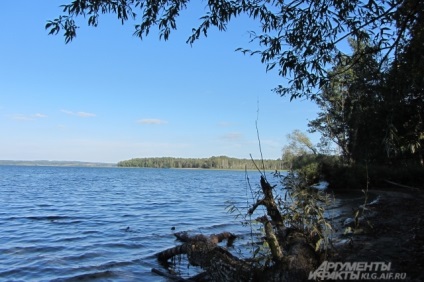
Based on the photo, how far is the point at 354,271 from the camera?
5246mm

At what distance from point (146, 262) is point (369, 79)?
7837 mm

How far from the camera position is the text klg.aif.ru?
5000 mm

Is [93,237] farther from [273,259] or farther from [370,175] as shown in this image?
[370,175]

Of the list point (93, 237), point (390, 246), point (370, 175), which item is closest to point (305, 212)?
point (390, 246)

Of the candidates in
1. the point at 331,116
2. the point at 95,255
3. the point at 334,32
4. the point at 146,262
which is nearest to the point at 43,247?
the point at 95,255

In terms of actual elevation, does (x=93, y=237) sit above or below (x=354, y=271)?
below

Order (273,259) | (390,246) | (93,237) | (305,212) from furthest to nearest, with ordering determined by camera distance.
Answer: (93,237) < (390,246) < (305,212) < (273,259)

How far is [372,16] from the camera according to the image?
5.34 meters

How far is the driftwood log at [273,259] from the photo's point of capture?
5.29 m

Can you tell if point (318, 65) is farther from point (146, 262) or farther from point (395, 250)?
point (146, 262)

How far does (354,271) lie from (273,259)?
1.15 metres

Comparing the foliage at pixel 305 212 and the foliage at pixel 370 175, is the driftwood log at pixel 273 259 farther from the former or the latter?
the foliage at pixel 370 175

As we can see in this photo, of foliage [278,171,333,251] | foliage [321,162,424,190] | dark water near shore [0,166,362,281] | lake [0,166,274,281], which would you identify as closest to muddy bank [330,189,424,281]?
foliage [278,171,333,251]

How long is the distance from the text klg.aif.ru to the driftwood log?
0.17 meters
